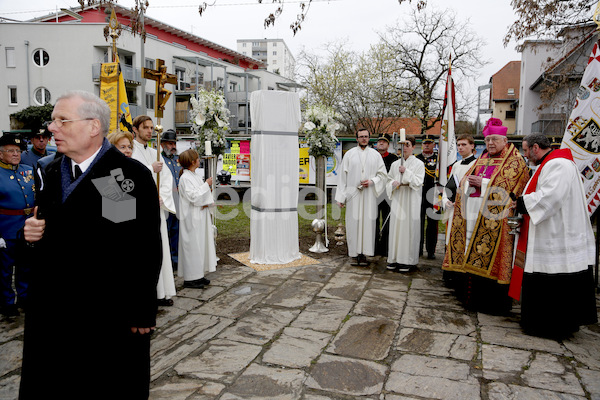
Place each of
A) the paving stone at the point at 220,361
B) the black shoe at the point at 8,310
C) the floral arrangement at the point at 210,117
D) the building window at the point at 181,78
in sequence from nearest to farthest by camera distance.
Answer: the paving stone at the point at 220,361 → the black shoe at the point at 8,310 → the floral arrangement at the point at 210,117 → the building window at the point at 181,78

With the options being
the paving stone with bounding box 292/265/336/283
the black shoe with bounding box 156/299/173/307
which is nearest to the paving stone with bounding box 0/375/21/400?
the black shoe with bounding box 156/299/173/307

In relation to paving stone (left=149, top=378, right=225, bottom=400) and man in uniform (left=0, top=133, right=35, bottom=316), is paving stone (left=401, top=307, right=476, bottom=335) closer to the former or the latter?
paving stone (left=149, top=378, right=225, bottom=400)

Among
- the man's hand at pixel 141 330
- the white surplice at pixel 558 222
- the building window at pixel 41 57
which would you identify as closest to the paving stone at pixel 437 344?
the white surplice at pixel 558 222

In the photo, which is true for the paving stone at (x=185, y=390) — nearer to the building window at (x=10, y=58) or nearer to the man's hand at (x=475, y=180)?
the man's hand at (x=475, y=180)

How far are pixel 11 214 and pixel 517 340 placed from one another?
5.71m

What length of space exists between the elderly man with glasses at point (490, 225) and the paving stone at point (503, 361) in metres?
1.06

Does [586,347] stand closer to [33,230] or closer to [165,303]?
[165,303]

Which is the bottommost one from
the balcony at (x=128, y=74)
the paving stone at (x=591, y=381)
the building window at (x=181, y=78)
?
the paving stone at (x=591, y=381)

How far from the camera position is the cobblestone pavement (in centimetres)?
341

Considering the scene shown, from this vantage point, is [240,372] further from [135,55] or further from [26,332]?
[135,55]

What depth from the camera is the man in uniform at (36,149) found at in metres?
5.88

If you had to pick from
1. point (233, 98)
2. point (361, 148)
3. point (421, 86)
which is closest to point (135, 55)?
point (233, 98)

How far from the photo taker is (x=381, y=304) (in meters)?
5.48

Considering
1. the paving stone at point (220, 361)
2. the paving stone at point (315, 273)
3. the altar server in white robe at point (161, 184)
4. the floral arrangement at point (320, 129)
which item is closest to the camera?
the paving stone at point (220, 361)
